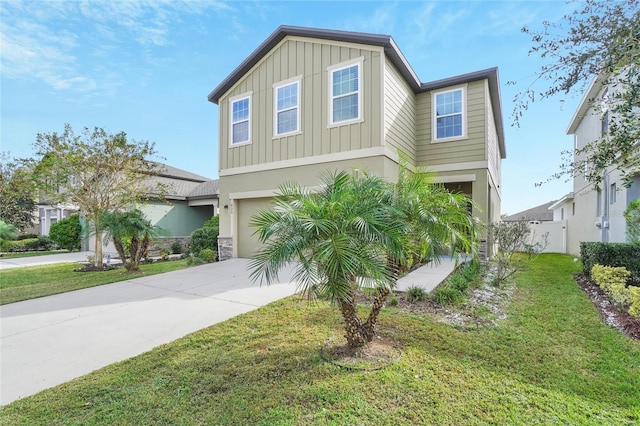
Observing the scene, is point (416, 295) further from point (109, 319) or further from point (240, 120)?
point (240, 120)

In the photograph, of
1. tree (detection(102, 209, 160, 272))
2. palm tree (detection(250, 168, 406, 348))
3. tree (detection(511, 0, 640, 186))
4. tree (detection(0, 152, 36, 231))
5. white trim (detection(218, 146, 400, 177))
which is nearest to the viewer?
palm tree (detection(250, 168, 406, 348))

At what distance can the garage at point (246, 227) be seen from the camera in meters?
10.9

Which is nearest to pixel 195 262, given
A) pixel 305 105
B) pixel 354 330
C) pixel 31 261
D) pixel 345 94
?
pixel 305 105

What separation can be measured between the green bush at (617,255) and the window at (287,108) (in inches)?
344

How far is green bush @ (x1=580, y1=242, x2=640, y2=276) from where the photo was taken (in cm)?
692

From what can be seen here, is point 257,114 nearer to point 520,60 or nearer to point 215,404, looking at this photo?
point 520,60

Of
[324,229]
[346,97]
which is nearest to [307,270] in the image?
[324,229]

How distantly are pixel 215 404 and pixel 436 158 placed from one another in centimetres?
1007

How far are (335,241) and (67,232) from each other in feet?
66.0

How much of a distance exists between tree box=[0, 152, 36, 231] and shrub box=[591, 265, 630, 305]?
22065 mm

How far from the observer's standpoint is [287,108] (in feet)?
32.3

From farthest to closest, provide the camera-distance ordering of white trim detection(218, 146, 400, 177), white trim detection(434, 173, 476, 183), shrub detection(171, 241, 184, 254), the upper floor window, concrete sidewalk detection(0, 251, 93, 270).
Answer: shrub detection(171, 241, 184, 254) < concrete sidewalk detection(0, 251, 93, 270) < white trim detection(434, 173, 476, 183) < the upper floor window < white trim detection(218, 146, 400, 177)

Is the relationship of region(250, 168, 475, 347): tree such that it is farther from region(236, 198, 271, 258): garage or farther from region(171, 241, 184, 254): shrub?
region(171, 241, 184, 254): shrub

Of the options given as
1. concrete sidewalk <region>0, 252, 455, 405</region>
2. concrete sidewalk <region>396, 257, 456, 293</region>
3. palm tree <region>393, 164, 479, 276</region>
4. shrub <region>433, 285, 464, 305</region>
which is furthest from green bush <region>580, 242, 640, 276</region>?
palm tree <region>393, 164, 479, 276</region>
